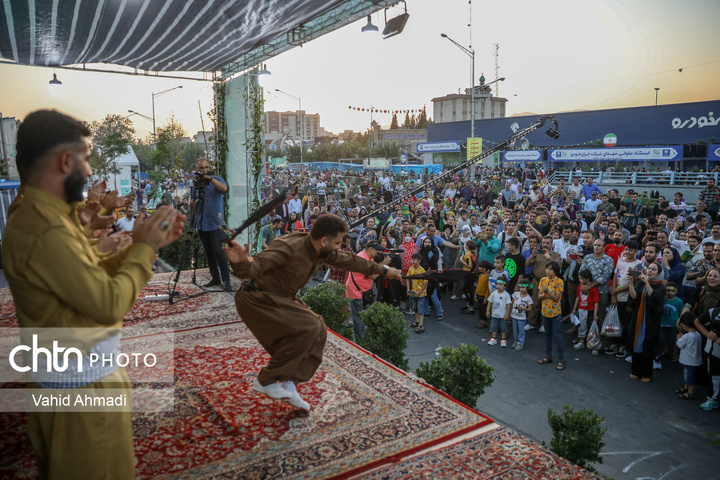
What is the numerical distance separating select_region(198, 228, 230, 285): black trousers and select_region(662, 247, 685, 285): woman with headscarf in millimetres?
6972

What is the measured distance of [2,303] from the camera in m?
6.98

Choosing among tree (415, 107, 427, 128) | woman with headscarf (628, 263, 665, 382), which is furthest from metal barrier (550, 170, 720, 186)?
tree (415, 107, 427, 128)

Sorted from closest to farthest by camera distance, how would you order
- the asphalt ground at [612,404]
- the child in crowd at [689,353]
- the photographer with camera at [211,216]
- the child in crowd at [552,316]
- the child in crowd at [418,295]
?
the asphalt ground at [612,404], the child in crowd at [689,353], the photographer with camera at [211,216], the child in crowd at [552,316], the child in crowd at [418,295]

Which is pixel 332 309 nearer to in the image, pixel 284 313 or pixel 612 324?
pixel 284 313

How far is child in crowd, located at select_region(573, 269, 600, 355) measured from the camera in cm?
771

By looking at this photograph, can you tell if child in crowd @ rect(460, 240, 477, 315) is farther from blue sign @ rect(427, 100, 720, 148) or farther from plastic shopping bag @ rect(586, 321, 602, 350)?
blue sign @ rect(427, 100, 720, 148)

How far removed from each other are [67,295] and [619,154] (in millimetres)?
A: 29432

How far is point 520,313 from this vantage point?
7.81 metres

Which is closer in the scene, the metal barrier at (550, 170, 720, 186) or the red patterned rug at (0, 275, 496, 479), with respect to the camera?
the red patterned rug at (0, 275, 496, 479)

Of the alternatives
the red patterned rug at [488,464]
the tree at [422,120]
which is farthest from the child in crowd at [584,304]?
the tree at [422,120]

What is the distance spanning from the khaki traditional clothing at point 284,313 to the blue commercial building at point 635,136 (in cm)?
Result: 2681

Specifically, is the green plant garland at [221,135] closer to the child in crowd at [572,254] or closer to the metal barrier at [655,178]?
the child in crowd at [572,254]

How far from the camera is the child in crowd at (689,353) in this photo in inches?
236

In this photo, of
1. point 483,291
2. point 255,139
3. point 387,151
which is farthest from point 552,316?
point 387,151
